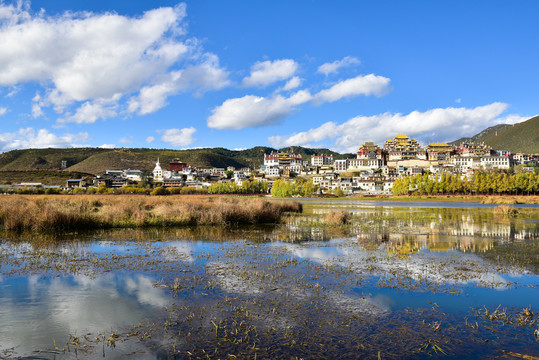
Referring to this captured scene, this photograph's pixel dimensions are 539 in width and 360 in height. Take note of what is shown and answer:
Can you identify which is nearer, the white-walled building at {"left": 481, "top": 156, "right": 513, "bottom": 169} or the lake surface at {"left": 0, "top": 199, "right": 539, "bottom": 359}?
the lake surface at {"left": 0, "top": 199, "right": 539, "bottom": 359}

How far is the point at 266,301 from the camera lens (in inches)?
467

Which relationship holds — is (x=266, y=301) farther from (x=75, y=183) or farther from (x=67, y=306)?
(x=75, y=183)

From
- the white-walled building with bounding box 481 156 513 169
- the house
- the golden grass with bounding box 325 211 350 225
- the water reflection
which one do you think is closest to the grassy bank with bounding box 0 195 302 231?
the golden grass with bounding box 325 211 350 225

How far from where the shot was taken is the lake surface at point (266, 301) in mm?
8750

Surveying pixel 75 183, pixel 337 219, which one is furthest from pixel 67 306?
pixel 75 183

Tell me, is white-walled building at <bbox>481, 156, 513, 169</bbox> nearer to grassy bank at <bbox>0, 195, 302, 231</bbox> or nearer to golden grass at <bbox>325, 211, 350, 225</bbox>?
golden grass at <bbox>325, 211, 350, 225</bbox>

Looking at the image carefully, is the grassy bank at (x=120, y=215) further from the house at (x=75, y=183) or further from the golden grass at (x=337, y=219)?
the house at (x=75, y=183)

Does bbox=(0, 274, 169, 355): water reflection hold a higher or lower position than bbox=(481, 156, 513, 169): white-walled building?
lower

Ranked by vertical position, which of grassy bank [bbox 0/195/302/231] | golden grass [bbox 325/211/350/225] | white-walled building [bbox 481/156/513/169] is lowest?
golden grass [bbox 325/211/350/225]

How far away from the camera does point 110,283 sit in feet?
45.9

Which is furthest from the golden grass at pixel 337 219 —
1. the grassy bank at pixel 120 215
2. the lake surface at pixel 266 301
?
the lake surface at pixel 266 301

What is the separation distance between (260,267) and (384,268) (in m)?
5.38

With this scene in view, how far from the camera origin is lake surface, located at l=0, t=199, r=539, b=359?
8.75 metres

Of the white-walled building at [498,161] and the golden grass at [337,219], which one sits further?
the white-walled building at [498,161]
